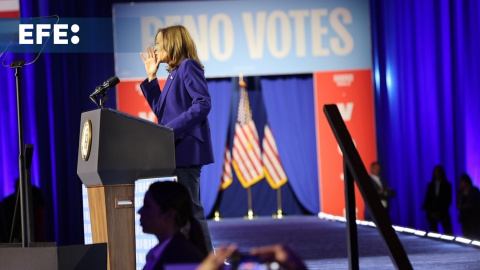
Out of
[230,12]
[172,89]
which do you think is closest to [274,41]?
[230,12]

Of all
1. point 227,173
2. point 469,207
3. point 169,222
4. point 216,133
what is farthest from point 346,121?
point 169,222

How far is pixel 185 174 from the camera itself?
9.88 ft

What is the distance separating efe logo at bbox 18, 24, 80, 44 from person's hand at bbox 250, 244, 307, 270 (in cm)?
404

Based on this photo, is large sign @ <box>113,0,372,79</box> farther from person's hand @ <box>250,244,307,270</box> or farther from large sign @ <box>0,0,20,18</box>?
person's hand @ <box>250,244,307,270</box>

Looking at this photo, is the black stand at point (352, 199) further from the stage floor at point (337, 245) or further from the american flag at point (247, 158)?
the american flag at point (247, 158)

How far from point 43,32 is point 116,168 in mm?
4200

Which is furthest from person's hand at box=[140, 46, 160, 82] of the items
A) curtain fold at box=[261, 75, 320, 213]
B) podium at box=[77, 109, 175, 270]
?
curtain fold at box=[261, 75, 320, 213]

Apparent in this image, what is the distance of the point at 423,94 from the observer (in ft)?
31.3

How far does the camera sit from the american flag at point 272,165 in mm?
13766

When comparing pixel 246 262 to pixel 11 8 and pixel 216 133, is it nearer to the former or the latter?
pixel 11 8

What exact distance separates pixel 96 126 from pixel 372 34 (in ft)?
32.2

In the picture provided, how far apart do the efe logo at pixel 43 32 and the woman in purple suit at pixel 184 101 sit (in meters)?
2.34

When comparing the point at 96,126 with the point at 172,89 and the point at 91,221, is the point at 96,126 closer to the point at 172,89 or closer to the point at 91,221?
the point at 91,221

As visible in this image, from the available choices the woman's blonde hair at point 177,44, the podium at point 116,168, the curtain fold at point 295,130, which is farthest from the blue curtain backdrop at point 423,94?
the podium at point 116,168
